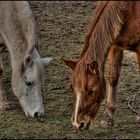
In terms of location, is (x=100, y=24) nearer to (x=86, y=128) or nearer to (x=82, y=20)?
(x=86, y=128)

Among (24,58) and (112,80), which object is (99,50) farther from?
(24,58)

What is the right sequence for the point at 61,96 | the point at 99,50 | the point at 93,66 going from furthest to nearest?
the point at 61,96 → the point at 99,50 → the point at 93,66

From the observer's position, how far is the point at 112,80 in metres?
6.02

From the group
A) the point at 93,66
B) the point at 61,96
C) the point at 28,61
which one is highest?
the point at 93,66

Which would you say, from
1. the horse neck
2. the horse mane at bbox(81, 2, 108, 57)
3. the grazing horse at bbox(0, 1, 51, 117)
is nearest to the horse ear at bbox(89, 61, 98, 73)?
the horse mane at bbox(81, 2, 108, 57)

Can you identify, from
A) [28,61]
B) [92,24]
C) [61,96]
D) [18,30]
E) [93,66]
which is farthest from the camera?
[61,96]

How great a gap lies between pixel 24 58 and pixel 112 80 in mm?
1066

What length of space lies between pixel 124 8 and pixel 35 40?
1.17m

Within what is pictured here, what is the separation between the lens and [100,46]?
5.29m

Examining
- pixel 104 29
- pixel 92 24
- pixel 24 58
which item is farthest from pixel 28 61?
pixel 104 29

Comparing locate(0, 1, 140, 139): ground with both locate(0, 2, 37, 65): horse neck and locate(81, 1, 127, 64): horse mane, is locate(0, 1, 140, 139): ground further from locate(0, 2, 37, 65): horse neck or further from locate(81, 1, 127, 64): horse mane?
locate(81, 1, 127, 64): horse mane

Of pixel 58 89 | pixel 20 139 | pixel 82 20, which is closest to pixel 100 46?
pixel 20 139

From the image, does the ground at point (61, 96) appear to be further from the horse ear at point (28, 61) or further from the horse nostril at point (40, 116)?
the horse ear at point (28, 61)

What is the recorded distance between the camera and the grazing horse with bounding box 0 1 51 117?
19.5ft
